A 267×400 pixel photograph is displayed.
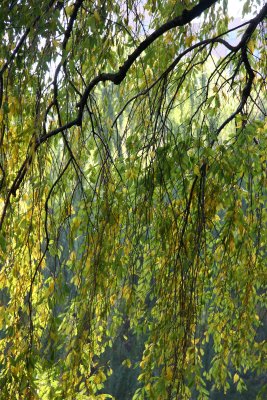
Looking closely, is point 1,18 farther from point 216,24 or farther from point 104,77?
point 216,24

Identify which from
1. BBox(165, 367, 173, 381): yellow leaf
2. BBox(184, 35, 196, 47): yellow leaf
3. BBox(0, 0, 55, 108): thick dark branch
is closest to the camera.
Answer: BBox(0, 0, 55, 108): thick dark branch

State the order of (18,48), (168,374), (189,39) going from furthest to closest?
(189,39) → (168,374) → (18,48)

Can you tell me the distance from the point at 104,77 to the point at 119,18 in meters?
0.60

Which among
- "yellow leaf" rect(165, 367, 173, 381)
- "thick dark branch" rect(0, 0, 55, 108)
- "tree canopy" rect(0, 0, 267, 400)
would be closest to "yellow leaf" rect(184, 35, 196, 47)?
"tree canopy" rect(0, 0, 267, 400)

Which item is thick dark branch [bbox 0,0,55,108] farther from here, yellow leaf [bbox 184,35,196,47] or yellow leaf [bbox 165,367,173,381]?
yellow leaf [bbox 165,367,173,381]

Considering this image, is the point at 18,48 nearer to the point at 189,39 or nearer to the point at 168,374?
the point at 189,39

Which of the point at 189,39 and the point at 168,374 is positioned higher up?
the point at 189,39

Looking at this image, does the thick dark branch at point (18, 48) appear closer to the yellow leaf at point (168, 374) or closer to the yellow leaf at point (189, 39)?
the yellow leaf at point (189, 39)

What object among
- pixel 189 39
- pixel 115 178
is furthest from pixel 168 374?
pixel 189 39

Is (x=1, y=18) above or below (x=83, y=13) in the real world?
below

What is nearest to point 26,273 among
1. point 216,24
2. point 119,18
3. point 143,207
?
point 143,207

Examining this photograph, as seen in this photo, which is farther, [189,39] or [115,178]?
[189,39]

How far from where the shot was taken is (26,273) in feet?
8.51

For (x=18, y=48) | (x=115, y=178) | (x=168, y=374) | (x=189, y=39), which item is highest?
(x=189, y=39)
